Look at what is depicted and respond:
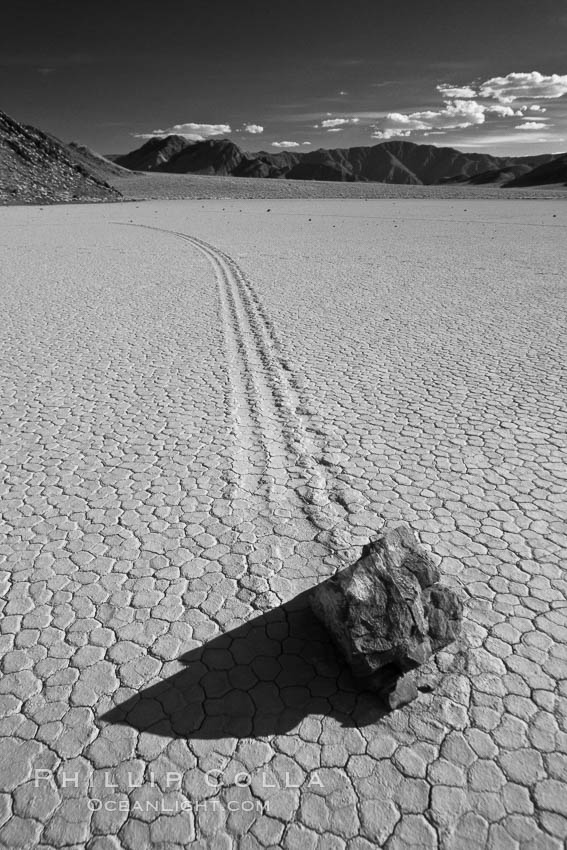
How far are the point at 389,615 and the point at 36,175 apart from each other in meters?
66.9

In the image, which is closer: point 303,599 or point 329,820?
point 329,820

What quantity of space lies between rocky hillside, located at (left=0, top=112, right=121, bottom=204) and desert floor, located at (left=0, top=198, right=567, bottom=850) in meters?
49.3

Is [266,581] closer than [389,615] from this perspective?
No

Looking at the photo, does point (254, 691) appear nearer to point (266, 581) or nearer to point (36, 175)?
point (266, 581)

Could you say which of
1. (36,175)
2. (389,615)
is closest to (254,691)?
(389,615)

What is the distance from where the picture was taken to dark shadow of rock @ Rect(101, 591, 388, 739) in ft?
8.36

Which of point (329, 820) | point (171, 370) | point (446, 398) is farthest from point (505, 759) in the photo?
point (171, 370)

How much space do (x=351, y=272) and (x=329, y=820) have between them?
13.0m

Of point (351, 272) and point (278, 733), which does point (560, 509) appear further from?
point (351, 272)

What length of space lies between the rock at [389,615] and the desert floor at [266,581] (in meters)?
0.14

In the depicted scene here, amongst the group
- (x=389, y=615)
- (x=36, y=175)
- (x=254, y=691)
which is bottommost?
(x=254, y=691)

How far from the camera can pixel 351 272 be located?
46.1ft

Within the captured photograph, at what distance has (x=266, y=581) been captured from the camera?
338 cm

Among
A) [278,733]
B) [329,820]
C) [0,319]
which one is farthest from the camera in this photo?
[0,319]
